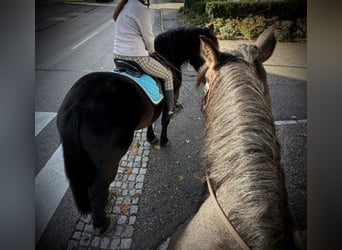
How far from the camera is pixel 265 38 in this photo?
2.16 feet

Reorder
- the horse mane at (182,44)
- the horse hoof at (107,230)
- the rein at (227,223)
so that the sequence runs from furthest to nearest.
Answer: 1. the horse mane at (182,44)
2. the horse hoof at (107,230)
3. the rein at (227,223)

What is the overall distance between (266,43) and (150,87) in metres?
0.36

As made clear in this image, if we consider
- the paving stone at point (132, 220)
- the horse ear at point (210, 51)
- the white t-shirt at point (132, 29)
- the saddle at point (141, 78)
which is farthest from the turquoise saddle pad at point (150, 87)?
the paving stone at point (132, 220)

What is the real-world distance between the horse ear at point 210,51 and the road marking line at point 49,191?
1.20ft

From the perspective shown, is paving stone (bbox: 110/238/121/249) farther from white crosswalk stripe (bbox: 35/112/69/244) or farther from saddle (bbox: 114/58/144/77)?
saddle (bbox: 114/58/144/77)

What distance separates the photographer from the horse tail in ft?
1.97

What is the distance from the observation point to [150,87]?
897 millimetres

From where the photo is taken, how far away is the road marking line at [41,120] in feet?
2.01

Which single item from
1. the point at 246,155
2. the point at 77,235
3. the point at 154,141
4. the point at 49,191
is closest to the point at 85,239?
the point at 77,235

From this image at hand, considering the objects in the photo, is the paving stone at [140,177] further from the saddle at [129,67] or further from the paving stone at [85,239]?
the saddle at [129,67]

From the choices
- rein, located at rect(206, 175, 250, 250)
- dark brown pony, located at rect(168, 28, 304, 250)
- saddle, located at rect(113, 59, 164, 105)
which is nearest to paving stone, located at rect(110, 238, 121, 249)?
dark brown pony, located at rect(168, 28, 304, 250)

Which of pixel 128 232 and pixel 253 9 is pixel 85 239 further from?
pixel 253 9
